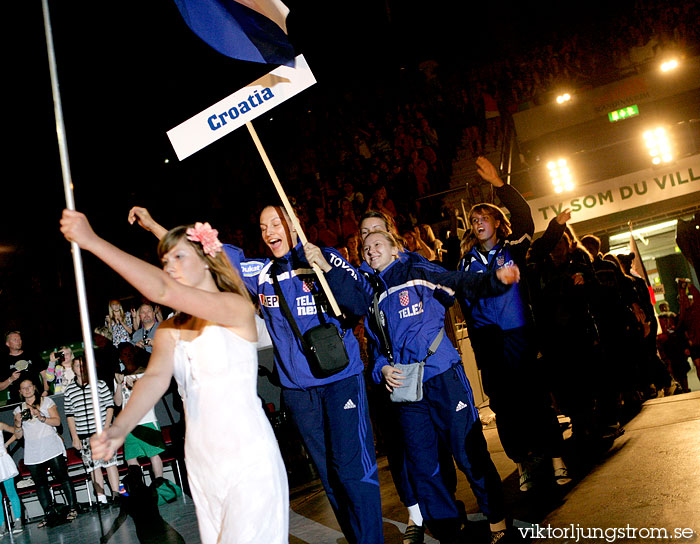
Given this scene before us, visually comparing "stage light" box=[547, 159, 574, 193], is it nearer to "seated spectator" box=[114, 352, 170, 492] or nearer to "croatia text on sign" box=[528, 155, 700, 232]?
"croatia text on sign" box=[528, 155, 700, 232]

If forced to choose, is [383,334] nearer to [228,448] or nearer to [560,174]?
[228,448]

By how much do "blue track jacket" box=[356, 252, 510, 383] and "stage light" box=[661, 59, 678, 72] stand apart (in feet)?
32.7

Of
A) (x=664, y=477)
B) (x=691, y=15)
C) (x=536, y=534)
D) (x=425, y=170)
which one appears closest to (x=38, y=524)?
(x=536, y=534)

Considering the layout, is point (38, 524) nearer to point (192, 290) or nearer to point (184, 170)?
point (192, 290)

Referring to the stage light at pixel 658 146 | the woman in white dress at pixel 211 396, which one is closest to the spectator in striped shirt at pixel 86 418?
the woman in white dress at pixel 211 396

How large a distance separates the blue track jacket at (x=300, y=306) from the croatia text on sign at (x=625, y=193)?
820 centimetres

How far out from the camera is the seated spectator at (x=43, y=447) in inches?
338

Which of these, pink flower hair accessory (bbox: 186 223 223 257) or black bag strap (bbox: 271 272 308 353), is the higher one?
pink flower hair accessory (bbox: 186 223 223 257)

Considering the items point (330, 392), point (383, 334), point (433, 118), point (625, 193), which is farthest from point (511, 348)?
point (433, 118)

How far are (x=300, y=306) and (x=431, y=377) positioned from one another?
3.31 feet

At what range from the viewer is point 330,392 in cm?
382

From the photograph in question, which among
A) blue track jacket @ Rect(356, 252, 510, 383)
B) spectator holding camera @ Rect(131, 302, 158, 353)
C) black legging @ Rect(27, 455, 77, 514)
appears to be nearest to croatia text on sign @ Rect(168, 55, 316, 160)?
blue track jacket @ Rect(356, 252, 510, 383)

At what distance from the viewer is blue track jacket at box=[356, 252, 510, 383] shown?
420 cm

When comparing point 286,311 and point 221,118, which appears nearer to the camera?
point 286,311
